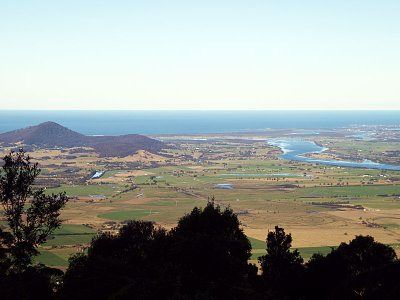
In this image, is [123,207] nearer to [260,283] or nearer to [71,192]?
[71,192]

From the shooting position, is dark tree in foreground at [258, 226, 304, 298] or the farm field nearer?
dark tree in foreground at [258, 226, 304, 298]

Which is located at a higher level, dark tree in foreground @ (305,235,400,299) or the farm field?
dark tree in foreground @ (305,235,400,299)

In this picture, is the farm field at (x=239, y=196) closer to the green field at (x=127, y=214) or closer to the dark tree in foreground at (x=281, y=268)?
the green field at (x=127, y=214)

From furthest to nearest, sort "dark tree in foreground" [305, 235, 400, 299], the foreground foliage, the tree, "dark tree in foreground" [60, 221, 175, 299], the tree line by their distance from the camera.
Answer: "dark tree in foreground" [305, 235, 400, 299]
the tree
the foreground foliage
the tree line
"dark tree in foreground" [60, 221, 175, 299]

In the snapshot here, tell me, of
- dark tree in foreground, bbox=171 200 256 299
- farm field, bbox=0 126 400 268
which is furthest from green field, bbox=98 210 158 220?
dark tree in foreground, bbox=171 200 256 299

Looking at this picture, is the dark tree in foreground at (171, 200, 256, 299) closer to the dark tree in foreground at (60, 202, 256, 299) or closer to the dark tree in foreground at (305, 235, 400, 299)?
the dark tree in foreground at (60, 202, 256, 299)

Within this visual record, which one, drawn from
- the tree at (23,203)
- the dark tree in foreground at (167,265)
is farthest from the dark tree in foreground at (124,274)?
the tree at (23,203)

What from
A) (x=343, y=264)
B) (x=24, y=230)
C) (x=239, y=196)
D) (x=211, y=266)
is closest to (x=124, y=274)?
(x=211, y=266)

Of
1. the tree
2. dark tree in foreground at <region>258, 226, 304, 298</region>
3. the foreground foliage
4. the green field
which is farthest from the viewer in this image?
the green field
